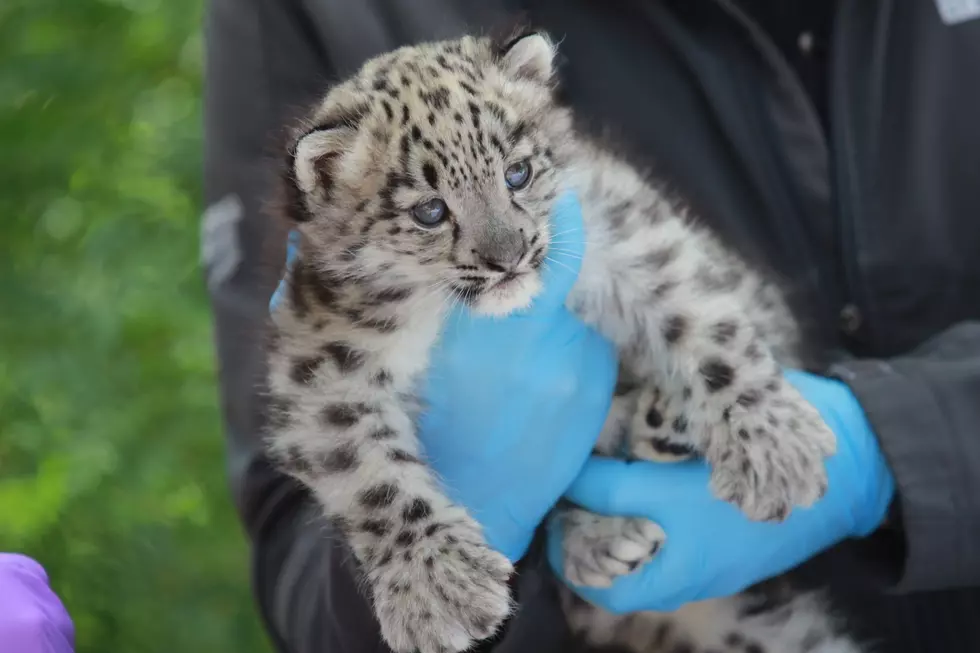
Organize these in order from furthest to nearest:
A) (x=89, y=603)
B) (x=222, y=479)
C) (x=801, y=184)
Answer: (x=222, y=479) → (x=89, y=603) → (x=801, y=184)

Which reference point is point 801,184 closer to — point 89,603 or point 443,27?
point 443,27

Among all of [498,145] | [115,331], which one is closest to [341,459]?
[498,145]

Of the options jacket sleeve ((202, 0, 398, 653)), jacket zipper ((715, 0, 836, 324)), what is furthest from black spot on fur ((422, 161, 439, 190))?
jacket zipper ((715, 0, 836, 324))

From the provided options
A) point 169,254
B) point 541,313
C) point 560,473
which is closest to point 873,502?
point 560,473

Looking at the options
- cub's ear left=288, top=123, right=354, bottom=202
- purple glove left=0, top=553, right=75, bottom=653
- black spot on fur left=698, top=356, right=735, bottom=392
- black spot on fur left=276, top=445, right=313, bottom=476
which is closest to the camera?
purple glove left=0, top=553, right=75, bottom=653

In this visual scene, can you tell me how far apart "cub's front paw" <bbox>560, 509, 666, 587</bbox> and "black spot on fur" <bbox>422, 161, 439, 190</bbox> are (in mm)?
916

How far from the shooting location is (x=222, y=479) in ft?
12.6

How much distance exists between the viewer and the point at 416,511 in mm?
1715

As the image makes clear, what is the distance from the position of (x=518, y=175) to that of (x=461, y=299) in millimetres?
270

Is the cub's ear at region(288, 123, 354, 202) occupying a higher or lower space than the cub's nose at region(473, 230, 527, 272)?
higher

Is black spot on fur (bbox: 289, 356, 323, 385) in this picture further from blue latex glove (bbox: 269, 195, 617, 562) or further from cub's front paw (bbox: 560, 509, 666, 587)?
cub's front paw (bbox: 560, 509, 666, 587)

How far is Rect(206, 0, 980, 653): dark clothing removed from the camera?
2.11 meters

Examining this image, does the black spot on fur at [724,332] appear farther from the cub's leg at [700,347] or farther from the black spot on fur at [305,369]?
the black spot on fur at [305,369]

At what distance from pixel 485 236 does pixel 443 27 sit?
2.88 ft
